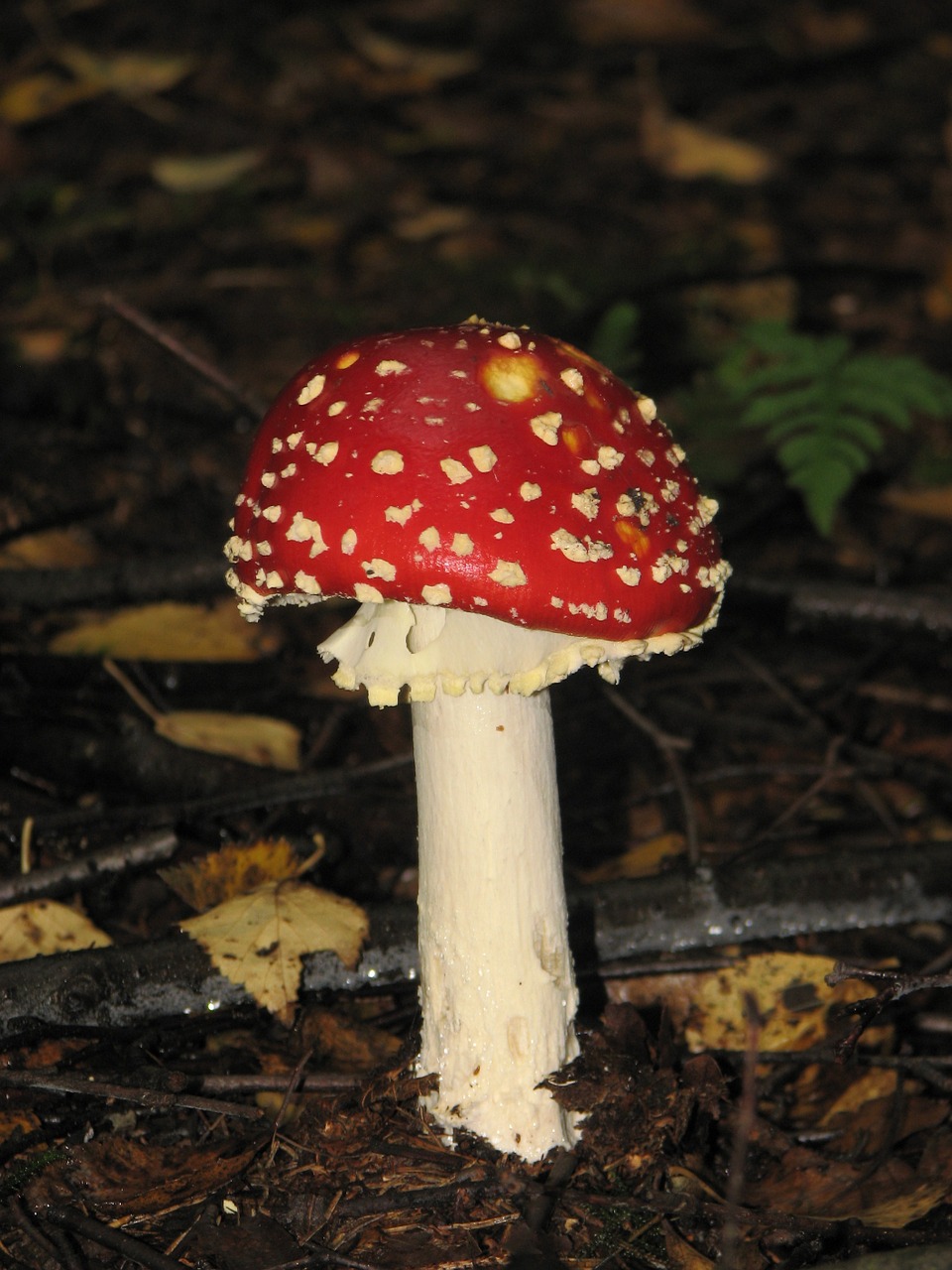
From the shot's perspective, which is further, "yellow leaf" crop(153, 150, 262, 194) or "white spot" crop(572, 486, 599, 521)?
"yellow leaf" crop(153, 150, 262, 194)

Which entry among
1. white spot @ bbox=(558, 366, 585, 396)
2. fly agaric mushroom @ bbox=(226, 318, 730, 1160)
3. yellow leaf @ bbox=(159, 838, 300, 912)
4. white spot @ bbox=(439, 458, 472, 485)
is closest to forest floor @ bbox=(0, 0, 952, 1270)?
yellow leaf @ bbox=(159, 838, 300, 912)

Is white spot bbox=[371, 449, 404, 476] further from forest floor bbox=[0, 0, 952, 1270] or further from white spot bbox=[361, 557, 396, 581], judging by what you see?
forest floor bbox=[0, 0, 952, 1270]

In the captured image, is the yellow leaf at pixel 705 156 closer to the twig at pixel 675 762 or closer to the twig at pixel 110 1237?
the twig at pixel 675 762

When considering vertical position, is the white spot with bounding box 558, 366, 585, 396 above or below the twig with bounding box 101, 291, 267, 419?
below

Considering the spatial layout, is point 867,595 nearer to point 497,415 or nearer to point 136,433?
point 497,415

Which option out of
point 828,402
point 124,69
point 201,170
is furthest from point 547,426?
point 124,69

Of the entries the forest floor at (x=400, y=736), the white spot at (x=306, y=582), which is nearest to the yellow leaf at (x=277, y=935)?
the forest floor at (x=400, y=736)

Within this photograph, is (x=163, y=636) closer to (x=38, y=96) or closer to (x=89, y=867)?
(x=89, y=867)
